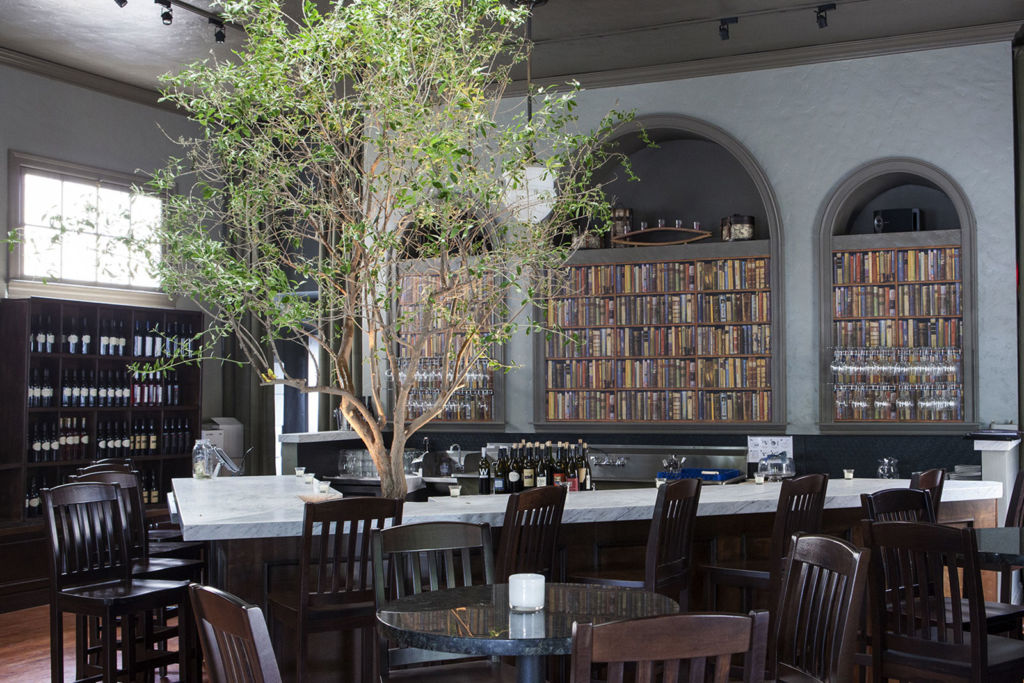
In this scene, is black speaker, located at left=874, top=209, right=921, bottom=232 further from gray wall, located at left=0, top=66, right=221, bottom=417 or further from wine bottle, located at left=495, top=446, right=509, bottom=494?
gray wall, located at left=0, top=66, right=221, bottom=417

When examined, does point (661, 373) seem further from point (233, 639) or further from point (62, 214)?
point (233, 639)

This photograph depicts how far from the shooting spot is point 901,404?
24.3ft

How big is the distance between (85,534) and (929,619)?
3237 millimetres

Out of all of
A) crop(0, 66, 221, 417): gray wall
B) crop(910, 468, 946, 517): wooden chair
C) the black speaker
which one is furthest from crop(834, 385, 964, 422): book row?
crop(0, 66, 221, 417): gray wall

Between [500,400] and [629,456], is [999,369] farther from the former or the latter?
[500,400]

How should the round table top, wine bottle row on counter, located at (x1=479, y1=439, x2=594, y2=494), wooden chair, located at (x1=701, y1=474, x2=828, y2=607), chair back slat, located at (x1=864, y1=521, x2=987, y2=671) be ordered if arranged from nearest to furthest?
the round table top
chair back slat, located at (x1=864, y1=521, x2=987, y2=671)
wooden chair, located at (x1=701, y1=474, x2=828, y2=607)
wine bottle row on counter, located at (x1=479, y1=439, x2=594, y2=494)

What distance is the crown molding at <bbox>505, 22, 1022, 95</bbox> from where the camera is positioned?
24.0 feet

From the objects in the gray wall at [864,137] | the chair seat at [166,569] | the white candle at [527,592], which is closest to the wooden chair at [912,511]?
the white candle at [527,592]

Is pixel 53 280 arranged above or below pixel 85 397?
above

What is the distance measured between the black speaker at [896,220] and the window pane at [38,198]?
6326 millimetres

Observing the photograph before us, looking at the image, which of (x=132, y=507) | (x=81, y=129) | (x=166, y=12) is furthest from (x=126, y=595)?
(x=81, y=129)

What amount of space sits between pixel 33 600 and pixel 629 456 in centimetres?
449

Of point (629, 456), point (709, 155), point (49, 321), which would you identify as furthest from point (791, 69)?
point (49, 321)

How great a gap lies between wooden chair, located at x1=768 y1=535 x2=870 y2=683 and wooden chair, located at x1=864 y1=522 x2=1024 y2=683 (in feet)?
1.54
